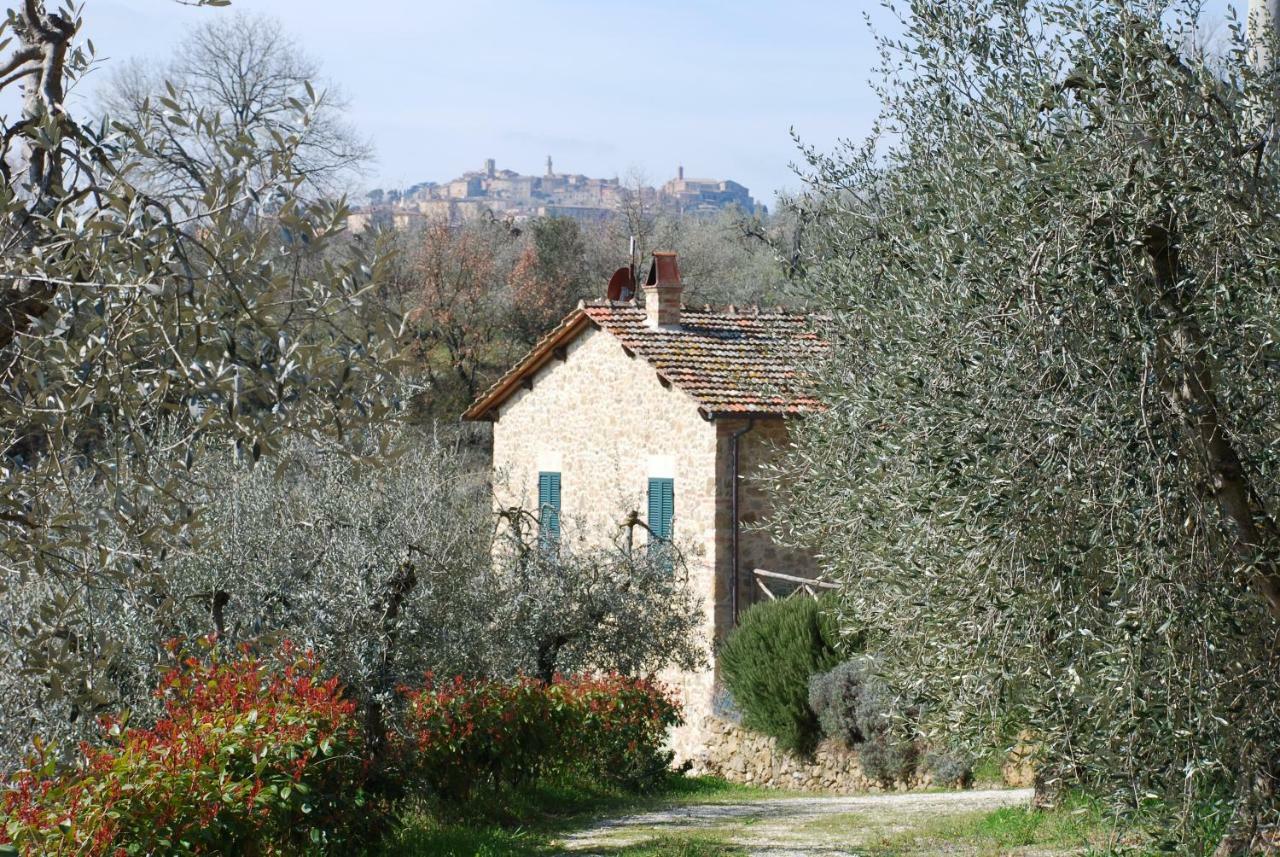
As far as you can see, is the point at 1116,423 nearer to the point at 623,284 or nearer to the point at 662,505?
the point at 662,505

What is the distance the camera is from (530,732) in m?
11.2

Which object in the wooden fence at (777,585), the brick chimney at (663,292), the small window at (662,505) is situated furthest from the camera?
the brick chimney at (663,292)

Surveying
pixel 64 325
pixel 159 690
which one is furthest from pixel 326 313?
pixel 159 690

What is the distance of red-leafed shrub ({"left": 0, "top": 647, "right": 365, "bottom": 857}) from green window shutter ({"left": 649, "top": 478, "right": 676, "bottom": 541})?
10.3 m

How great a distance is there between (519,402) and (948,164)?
16.5 metres

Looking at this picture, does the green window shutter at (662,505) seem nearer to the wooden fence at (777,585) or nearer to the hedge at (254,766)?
the wooden fence at (777,585)

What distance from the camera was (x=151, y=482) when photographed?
380cm

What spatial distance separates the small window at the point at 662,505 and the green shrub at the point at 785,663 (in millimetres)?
2583

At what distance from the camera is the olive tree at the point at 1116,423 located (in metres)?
5.11

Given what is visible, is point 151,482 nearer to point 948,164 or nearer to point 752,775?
point 948,164

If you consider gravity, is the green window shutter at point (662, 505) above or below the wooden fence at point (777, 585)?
above

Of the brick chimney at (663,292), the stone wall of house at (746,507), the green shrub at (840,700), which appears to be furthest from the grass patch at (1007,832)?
the brick chimney at (663,292)

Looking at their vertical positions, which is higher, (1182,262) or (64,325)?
(1182,262)

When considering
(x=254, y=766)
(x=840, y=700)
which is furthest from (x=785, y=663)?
(x=254, y=766)
